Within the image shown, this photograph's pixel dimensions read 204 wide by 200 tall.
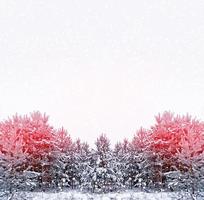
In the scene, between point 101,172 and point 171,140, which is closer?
point 101,172

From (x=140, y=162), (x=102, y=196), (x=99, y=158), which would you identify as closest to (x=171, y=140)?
(x=140, y=162)

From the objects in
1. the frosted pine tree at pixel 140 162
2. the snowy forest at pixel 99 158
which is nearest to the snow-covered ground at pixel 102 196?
the snowy forest at pixel 99 158

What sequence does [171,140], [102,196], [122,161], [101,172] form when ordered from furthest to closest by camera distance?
[122,161]
[171,140]
[101,172]
[102,196]

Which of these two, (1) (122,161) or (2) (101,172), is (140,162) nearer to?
(1) (122,161)

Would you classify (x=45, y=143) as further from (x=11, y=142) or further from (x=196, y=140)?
(x=196, y=140)

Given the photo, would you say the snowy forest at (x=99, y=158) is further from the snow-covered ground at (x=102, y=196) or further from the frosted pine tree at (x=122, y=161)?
the snow-covered ground at (x=102, y=196)

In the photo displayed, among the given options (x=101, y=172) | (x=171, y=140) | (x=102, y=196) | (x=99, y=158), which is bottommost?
(x=102, y=196)

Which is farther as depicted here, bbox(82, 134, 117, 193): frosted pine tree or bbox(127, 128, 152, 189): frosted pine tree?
bbox(127, 128, 152, 189): frosted pine tree

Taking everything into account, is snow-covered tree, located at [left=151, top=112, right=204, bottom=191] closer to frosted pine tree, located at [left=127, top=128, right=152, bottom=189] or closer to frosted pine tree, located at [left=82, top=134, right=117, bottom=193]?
frosted pine tree, located at [left=127, top=128, right=152, bottom=189]

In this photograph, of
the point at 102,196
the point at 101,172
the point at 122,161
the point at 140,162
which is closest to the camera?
the point at 102,196

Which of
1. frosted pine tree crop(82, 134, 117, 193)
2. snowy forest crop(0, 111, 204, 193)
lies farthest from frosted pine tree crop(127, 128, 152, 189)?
frosted pine tree crop(82, 134, 117, 193)

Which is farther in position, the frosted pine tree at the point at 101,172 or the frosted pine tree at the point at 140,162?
the frosted pine tree at the point at 140,162

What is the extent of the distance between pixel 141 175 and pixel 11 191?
81.3 ft

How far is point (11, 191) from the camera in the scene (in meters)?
55.2
